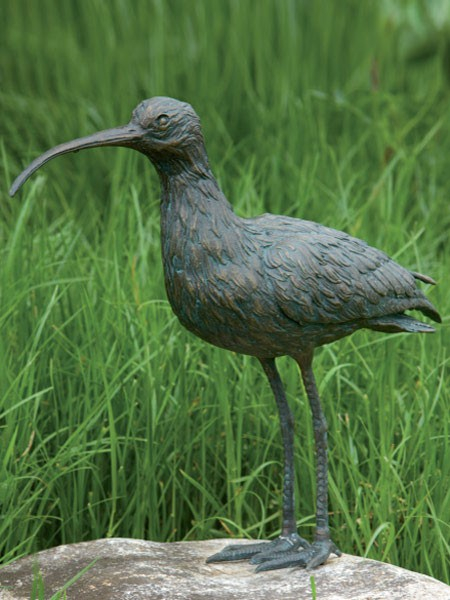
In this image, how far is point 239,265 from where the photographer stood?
7.45 feet

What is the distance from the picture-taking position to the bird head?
2.21 meters

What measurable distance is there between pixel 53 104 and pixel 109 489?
238 cm

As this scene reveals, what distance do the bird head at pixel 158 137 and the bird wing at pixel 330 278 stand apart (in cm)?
28

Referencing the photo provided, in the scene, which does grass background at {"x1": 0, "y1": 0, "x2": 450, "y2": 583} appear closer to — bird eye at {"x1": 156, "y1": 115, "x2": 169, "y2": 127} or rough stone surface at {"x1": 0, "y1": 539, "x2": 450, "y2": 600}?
rough stone surface at {"x1": 0, "y1": 539, "x2": 450, "y2": 600}

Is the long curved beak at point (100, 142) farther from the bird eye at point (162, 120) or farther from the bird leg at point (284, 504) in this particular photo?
the bird leg at point (284, 504)

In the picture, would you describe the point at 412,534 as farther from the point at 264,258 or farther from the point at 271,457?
the point at 264,258

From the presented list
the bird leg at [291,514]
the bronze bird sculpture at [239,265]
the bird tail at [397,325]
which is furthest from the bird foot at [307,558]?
the bird tail at [397,325]

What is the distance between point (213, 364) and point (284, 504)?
64 centimetres

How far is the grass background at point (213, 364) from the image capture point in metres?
2.82

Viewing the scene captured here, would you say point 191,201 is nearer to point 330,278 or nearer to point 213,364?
point 330,278

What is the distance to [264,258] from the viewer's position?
230 centimetres

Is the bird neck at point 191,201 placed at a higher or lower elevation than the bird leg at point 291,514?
higher

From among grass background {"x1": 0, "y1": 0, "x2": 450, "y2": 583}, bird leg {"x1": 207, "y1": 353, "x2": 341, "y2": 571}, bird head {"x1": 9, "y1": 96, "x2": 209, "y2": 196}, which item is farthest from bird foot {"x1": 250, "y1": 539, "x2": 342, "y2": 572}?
bird head {"x1": 9, "y1": 96, "x2": 209, "y2": 196}

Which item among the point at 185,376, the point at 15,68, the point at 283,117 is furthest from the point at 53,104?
the point at 185,376
